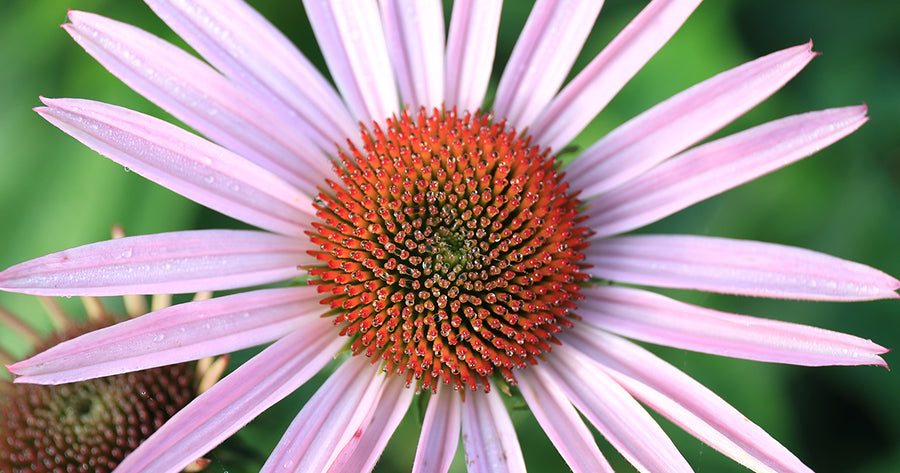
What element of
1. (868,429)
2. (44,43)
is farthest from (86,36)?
(868,429)

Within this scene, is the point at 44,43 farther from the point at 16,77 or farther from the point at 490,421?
the point at 490,421

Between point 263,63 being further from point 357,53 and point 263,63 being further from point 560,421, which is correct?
point 560,421

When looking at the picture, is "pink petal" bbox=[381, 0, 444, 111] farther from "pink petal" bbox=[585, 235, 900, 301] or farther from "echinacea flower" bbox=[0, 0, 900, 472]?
"pink petal" bbox=[585, 235, 900, 301]

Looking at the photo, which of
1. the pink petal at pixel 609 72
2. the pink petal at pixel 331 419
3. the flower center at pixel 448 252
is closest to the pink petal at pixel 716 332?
the flower center at pixel 448 252

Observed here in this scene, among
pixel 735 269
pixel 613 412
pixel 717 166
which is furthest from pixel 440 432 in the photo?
pixel 717 166

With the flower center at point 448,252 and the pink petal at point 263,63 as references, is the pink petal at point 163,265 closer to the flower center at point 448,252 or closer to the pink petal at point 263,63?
the flower center at point 448,252
